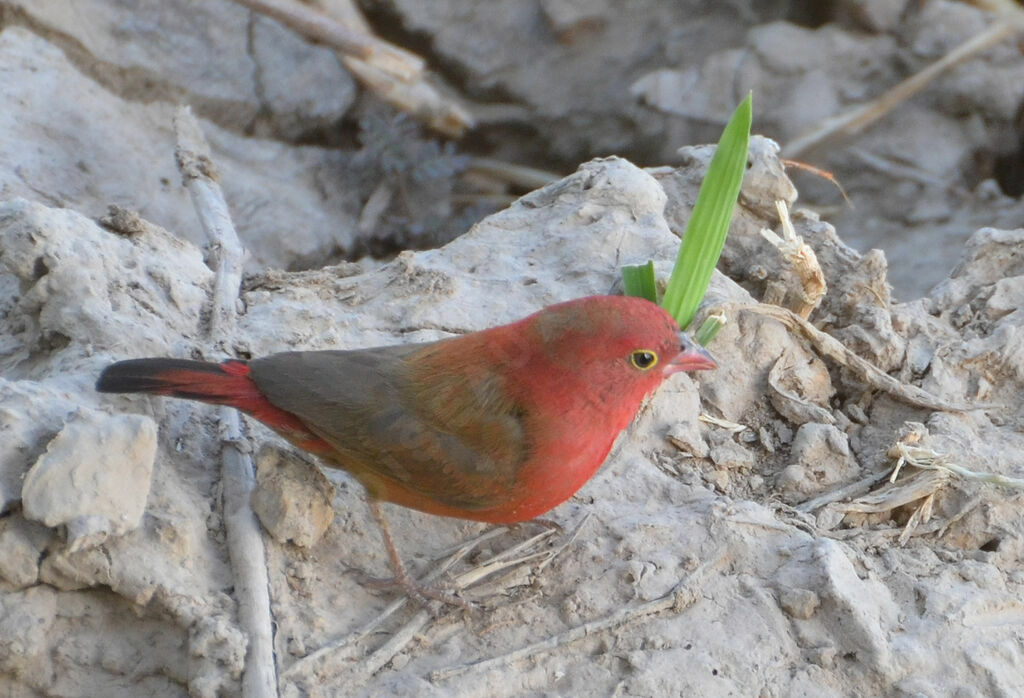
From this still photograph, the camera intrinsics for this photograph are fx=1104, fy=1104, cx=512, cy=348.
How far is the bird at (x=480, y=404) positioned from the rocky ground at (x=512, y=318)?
18cm

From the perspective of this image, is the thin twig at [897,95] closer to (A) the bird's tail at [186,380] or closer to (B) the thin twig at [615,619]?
(B) the thin twig at [615,619]

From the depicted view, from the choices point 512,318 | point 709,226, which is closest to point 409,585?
point 512,318

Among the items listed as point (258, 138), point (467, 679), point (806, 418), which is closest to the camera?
point (467, 679)

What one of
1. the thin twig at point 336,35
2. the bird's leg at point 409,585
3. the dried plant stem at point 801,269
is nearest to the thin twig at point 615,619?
the bird's leg at point 409,585

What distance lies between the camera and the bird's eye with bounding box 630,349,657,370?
10.6ft

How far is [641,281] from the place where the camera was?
3.91 m

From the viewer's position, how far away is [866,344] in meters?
4.02

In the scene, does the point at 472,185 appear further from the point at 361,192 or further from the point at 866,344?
the point at 866,344

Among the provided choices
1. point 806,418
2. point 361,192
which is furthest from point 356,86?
point 806,418

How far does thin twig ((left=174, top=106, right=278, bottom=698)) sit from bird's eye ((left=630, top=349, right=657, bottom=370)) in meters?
1.17

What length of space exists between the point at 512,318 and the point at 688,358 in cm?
91

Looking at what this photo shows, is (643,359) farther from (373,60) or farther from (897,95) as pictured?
(897,95)

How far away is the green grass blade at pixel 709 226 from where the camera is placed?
12.6 feet

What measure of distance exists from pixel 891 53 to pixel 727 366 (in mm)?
3355
